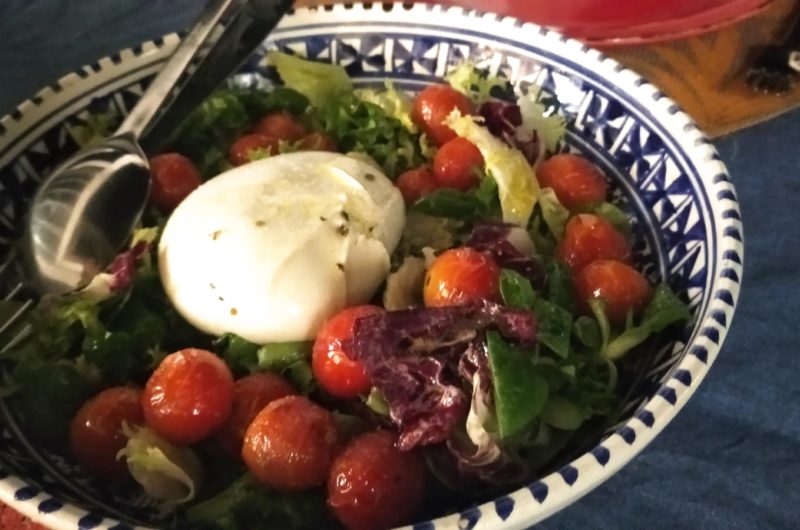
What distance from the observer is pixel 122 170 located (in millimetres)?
821

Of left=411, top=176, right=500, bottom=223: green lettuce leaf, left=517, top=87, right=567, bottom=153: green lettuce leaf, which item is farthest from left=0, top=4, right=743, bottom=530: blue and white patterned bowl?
left=411, top=176, right=500, bottom=223: green lettuce leaf

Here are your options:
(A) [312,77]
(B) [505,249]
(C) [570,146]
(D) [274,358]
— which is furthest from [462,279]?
(A) [312,77]

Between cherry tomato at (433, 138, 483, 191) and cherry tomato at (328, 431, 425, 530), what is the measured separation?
1.04 feet

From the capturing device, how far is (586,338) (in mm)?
725

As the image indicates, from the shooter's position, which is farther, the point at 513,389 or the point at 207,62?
the point at 207,62

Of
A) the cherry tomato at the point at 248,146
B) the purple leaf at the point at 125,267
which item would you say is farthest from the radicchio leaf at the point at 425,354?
the cherry tomato at the point at 248,146

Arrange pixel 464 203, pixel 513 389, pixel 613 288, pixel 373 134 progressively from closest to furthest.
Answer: pixel 513 389
pixel 613 288
pixel 464 203
pixel 373 134

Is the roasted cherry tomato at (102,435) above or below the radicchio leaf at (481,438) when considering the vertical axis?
below

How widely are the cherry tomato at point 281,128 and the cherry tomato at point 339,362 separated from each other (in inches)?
12.5

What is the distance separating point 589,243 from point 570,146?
183 millimetres

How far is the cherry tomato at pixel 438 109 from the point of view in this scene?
0.96 m

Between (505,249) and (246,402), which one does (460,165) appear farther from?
(246,402)

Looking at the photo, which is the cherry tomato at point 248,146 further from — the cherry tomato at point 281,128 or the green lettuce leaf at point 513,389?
the green lettuce leaf at point 513,389

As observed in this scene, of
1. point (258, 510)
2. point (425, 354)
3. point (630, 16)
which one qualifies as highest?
point (630, 16)
